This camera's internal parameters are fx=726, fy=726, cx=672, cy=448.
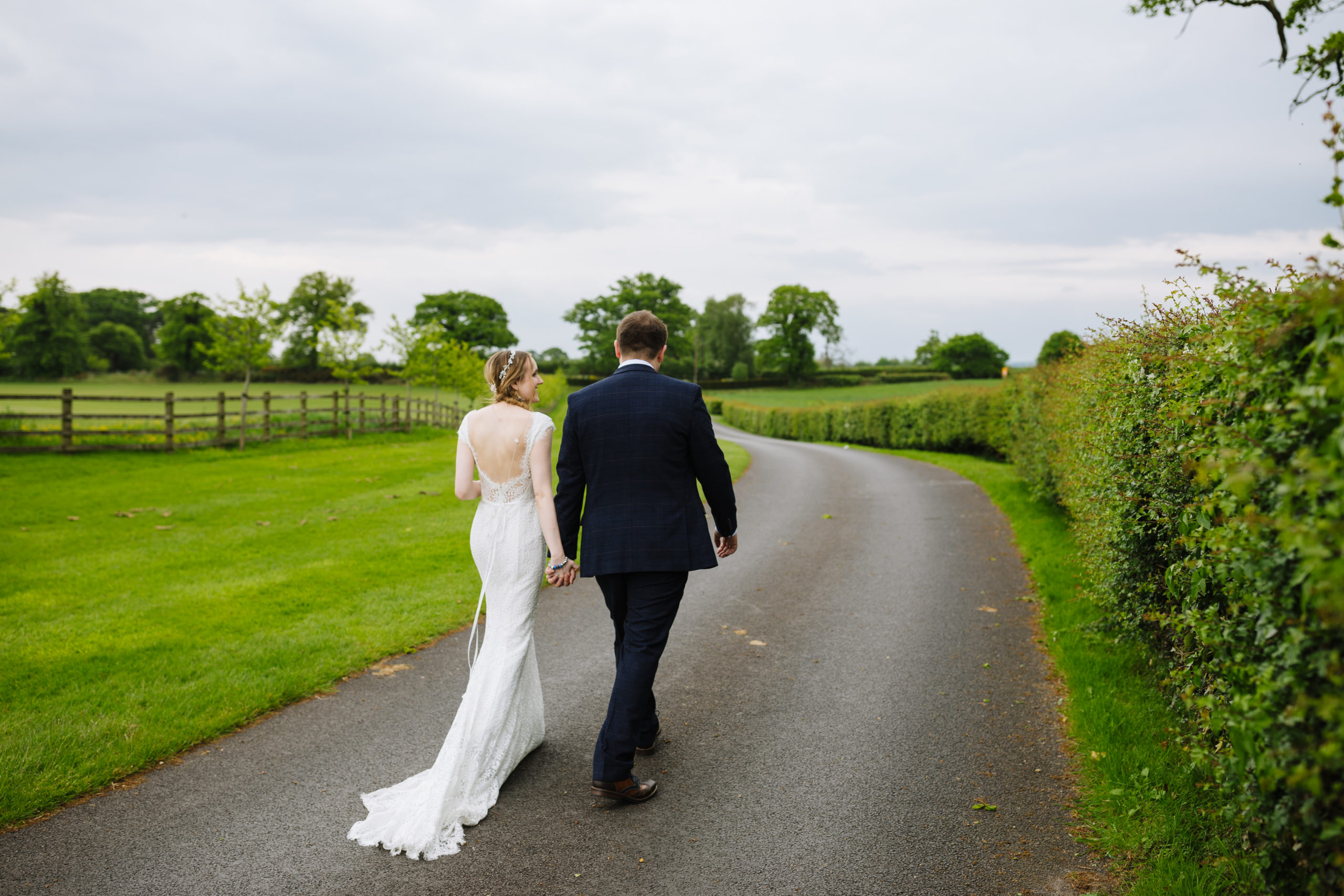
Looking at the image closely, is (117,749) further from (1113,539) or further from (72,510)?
(72,510)

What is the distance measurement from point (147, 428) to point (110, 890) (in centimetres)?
2379

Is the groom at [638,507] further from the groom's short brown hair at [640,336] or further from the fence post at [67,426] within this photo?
the fence post at [67,426]

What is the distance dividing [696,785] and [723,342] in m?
94.3

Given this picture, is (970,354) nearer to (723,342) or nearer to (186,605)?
(723,342)

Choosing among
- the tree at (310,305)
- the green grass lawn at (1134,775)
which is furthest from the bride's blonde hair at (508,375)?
the tree at (310,305)

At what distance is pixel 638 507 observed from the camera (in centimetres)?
381

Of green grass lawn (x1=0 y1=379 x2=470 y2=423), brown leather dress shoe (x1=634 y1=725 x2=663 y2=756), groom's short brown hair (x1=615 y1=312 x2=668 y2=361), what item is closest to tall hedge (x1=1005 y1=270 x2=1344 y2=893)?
groom's short brown hair (x1=615 y1=312 x2=668 y2=361)

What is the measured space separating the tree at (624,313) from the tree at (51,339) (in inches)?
1828

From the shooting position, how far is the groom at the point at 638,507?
3.77 metres

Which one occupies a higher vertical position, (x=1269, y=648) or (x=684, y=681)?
(x=1269, y=648)

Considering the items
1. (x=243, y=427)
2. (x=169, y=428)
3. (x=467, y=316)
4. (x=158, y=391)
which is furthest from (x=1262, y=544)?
(x=467, y=316)

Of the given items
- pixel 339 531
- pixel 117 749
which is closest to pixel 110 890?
pixel 117 749

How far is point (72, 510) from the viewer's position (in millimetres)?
12914

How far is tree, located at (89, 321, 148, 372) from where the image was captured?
7756 cm
